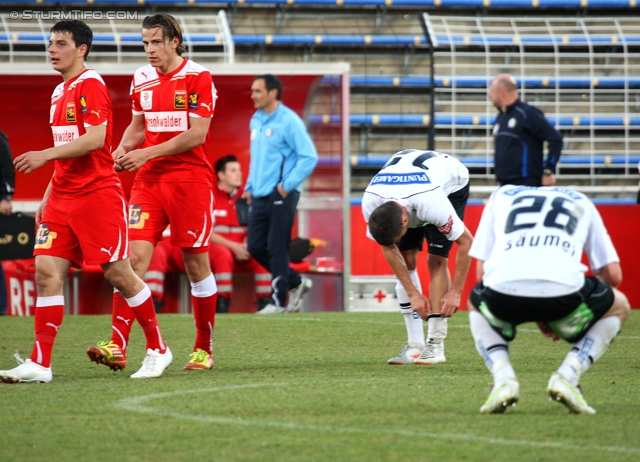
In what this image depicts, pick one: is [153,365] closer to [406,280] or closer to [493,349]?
[406,280]

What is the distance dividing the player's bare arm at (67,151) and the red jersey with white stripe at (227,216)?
5.63 metres

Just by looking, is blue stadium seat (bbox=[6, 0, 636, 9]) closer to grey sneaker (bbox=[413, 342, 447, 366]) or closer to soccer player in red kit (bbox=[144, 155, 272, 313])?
soccer player in red kit (bbox=[144, 155, 272, 313])

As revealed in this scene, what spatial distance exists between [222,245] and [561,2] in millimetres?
7561

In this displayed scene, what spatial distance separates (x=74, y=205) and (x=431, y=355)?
2.18 metres

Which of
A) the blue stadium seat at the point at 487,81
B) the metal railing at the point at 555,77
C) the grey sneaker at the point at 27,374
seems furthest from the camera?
the blue stadium seat at the point at 487,81

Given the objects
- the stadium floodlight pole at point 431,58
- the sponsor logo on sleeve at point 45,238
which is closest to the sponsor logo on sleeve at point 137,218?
the sponsor logo on sleeve at point 45,238

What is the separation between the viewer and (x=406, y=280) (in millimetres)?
5395

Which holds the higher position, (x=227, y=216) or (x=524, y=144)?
(x=524, y=144)

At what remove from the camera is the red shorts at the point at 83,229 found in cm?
484

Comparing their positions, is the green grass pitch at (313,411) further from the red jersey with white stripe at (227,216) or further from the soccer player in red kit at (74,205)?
the red jersey with white stripe at (227,216)

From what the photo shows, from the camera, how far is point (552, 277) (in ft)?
11.9

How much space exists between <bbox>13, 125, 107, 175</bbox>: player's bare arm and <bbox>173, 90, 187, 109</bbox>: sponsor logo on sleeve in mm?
Answer: 531

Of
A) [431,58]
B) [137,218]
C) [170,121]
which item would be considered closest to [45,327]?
[137,218]

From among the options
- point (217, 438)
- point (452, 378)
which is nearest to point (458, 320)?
point (452, 378)
